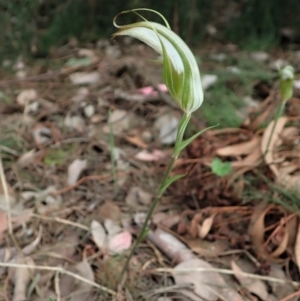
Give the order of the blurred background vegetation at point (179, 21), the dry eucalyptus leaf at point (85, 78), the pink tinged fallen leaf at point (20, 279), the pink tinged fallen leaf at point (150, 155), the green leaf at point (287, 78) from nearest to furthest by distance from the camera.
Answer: the pink tinged fallen leaf at point (20, 279) < the green leaf at point (287, 78) < the pink tinged fallen leaf at point (150, 155) < the dry eucalyptus leaf at point (85, 78) < the blurred background vegetation at point (179, 21)

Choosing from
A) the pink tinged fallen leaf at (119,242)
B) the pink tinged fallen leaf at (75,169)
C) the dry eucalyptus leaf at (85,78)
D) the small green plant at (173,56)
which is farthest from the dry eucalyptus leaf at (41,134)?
the small green plant at (173,56)

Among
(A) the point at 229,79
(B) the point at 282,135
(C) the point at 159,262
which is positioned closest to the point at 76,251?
(C) the point at 159,262

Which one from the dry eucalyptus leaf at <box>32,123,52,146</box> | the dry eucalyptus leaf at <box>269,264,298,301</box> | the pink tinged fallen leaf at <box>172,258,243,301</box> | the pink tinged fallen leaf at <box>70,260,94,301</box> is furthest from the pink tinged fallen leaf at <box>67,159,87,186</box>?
the dry eucalyptus leaf at <box>269,264,298,301</box>

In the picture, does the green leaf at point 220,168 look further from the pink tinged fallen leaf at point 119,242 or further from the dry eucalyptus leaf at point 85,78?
the dry eucalyptus leaf at point 85,78

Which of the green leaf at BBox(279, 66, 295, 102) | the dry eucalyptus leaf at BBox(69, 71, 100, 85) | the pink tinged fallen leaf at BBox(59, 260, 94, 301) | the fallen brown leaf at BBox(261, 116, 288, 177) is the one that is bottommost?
the pink tinged fallen leaf at BBox(59, 260, 94, 301)

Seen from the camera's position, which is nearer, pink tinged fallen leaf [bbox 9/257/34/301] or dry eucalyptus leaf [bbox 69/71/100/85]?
pink tinged fallen leaf [bbox 9/257/34/301]

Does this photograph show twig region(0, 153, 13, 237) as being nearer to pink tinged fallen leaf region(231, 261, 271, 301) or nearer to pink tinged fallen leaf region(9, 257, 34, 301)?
pink tinged fallen leaf region(9, 257, 34, 301)

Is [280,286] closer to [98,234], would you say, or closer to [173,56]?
[98,234]
